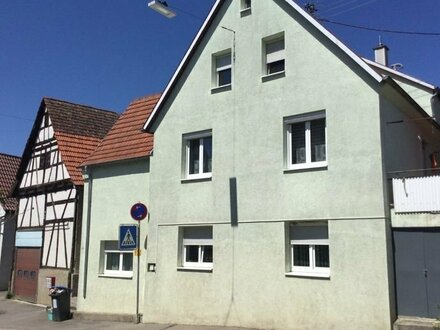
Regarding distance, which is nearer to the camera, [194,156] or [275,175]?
[275,175]

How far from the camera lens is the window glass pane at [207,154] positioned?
14719 mm

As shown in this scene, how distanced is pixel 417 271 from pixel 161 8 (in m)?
8.62

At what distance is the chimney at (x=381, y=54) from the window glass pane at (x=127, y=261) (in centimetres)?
1364

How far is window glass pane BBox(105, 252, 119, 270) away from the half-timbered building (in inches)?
149

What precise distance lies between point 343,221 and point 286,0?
594 centimetres

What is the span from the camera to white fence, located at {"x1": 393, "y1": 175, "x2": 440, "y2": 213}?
427 inches

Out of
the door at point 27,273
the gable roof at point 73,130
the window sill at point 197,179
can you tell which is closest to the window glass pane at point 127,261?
the window sill at point 197,179

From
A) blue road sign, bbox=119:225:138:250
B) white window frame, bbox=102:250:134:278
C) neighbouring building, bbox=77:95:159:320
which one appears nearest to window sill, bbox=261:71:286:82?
neighbouring building, bbox=77:95:159:320

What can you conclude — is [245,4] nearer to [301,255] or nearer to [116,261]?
[301,255]

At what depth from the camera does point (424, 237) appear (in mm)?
10898

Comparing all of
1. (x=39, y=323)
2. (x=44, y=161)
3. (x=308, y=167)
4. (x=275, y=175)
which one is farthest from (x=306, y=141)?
(x=44, y=161)

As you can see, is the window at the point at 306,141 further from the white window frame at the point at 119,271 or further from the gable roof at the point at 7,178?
the gable roof at the point at 7,178

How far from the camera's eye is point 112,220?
17203 mm

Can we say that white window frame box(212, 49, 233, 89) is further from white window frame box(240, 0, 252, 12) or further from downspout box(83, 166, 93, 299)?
downspout box(83, 166, 93, 299)
